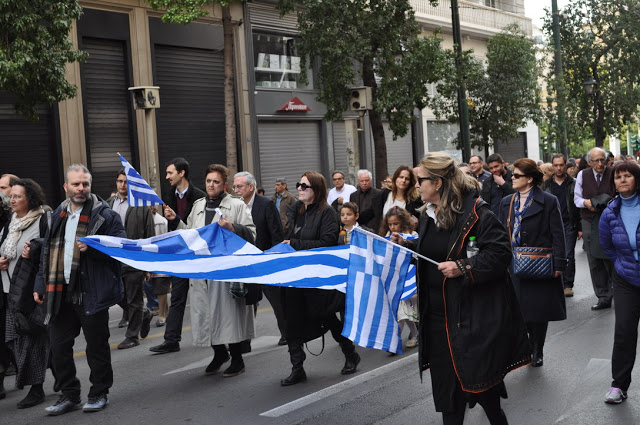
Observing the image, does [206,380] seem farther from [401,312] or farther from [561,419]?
[561,419]

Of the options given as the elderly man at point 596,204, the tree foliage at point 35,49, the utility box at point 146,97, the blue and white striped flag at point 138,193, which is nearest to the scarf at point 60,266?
→ the blue and white striped flag at point 138,193

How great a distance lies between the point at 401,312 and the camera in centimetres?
832

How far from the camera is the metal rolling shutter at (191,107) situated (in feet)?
68.5

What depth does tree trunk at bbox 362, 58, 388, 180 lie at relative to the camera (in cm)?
2108

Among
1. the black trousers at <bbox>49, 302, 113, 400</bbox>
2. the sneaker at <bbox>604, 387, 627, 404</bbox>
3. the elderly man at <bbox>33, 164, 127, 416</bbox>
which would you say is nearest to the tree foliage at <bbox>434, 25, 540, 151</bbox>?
the sneaker at <bbox>604, 387, 627, 404</bbox>

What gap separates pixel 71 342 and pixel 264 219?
8.23 ft

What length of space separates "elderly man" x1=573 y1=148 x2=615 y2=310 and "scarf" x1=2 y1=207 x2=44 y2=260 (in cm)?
647

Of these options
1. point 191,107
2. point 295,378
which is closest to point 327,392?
point 295,378

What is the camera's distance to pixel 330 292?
23.8 ft

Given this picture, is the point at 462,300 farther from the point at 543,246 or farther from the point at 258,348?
the point at 258,348

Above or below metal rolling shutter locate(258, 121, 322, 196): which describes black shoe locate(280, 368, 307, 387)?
below

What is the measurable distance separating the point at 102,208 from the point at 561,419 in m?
3.91

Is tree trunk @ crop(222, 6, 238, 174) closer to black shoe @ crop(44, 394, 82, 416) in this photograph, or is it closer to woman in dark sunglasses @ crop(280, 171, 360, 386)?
woman in dark sunglasses @ crop(280, 171, 360, 386)

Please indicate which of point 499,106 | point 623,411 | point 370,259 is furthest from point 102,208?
point 499,106
